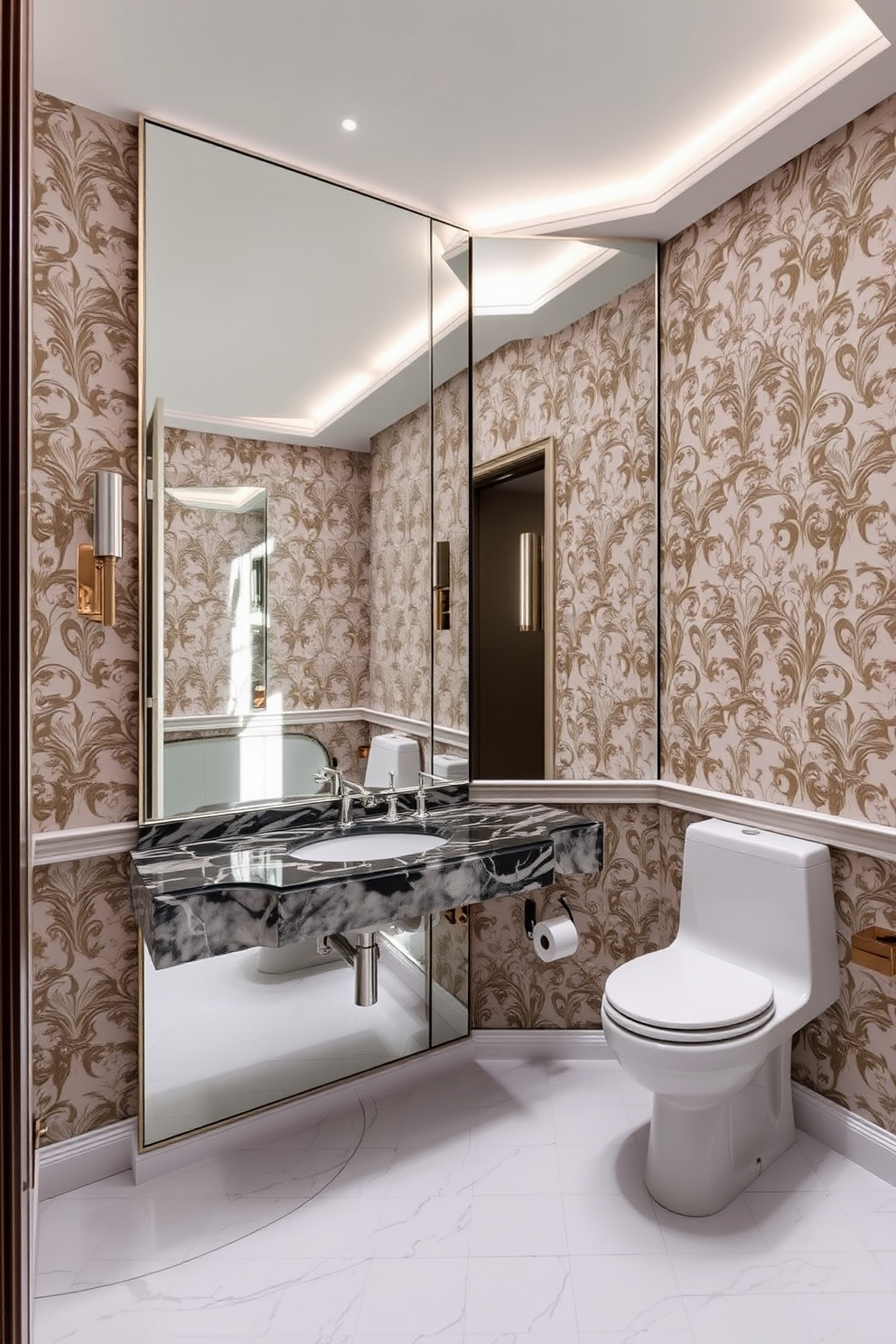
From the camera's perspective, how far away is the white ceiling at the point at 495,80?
163 cm

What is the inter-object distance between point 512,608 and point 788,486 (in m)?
0.85

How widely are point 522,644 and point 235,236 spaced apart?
4.50ft

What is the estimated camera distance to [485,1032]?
2447 mm

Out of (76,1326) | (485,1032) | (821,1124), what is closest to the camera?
(76,1326)

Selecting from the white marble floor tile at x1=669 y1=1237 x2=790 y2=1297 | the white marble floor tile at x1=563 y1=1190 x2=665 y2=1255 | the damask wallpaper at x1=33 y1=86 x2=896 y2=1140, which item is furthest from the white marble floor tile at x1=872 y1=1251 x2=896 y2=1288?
the white marble floor tile at x1=563 y1=1190 x2=665 y2=1255

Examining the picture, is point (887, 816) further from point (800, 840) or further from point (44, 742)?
point (44, 742)

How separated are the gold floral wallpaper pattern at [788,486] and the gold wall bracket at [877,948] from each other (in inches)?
10.2

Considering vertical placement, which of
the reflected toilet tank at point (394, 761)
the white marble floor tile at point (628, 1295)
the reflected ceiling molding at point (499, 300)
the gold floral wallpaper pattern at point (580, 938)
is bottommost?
the white marble floor tile at point (628, 1295)

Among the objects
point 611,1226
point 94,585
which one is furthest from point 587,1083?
point 94,585

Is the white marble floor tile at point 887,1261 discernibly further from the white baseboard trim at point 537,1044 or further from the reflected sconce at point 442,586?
the reflected sconce at point 442,586

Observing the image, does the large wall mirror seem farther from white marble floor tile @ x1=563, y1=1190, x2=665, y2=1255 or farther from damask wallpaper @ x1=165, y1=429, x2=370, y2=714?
white marble floor tile @ x1=563, y1=1190, x2=665, y2=1255

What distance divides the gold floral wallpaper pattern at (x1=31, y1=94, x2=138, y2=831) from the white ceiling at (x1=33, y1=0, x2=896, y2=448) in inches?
3.1

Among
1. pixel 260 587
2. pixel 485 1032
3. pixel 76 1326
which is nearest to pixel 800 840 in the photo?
pixel 485 1032

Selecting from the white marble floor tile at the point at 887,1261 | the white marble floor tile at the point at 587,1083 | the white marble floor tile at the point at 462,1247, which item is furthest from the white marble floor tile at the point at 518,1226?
the white marble floor tile at the point at 887,1261
